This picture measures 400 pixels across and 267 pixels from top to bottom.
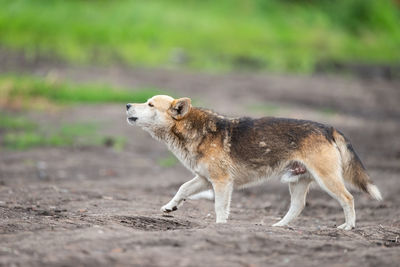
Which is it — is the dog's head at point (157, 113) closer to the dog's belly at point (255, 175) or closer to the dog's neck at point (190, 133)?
the dog's neck at point (190, 133)

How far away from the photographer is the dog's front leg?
866 centimetres

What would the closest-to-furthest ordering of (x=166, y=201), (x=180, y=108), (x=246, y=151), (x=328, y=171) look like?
(x=328, y=171)
(x=246, y=151)
(x=180, y=108)
(x=166, y=201)

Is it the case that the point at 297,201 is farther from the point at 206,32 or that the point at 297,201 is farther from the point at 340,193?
the point at 206,32

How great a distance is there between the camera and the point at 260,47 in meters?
35.2

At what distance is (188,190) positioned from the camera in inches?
341

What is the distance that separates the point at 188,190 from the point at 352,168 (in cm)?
204

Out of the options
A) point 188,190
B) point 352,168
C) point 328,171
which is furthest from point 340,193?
point 188,190

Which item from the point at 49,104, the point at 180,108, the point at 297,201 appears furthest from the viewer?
the point at 49,104

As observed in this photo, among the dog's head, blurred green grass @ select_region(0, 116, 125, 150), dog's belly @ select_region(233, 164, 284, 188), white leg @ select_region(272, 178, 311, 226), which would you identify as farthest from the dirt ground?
the dog's head

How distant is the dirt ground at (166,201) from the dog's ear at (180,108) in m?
1.26

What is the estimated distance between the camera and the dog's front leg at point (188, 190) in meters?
8.66

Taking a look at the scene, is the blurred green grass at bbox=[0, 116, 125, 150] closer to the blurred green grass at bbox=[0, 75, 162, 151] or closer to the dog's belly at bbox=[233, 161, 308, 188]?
the blurred green grass at bbox=[0, 75, 162, 151]

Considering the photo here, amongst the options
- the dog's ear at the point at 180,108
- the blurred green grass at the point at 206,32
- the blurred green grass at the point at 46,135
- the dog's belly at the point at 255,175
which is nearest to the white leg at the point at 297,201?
the dog's belly at the point at 255,175

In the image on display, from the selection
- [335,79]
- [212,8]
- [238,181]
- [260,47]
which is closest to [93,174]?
[238,181]
